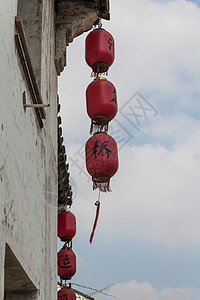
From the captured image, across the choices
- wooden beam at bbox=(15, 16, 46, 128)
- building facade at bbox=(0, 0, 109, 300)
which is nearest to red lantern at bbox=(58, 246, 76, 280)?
building facade at bbox=(0, 0, 109, 300)

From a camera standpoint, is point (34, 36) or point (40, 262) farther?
point (34, 36)

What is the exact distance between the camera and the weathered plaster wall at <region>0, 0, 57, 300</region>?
367 centimetres

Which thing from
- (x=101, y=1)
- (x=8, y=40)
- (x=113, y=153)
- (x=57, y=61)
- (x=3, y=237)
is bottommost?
(x=3, y=237)

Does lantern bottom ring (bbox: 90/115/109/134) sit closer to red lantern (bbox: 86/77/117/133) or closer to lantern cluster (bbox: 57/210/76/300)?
red lantern (bbox: 86/77/117/133)

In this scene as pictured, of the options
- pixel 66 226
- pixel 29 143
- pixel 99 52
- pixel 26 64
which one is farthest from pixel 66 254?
pixel 26 64

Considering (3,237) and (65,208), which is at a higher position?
(65,208)

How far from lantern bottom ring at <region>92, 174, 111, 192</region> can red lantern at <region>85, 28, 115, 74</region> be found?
1457 millimetres

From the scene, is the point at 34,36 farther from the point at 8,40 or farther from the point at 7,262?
the point at 7,262

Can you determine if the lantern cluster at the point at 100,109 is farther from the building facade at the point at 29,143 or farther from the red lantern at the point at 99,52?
the building facade at the point at 29,143

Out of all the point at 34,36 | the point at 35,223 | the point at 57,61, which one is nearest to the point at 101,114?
the point at 57,61

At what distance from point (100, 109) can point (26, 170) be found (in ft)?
8.31

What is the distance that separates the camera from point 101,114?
6855 mm

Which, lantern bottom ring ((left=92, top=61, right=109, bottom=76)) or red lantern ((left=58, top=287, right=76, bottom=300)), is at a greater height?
lantern bottom ring ((left=92, top=61, right=109, bottom=76))

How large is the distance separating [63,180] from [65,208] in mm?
1016
